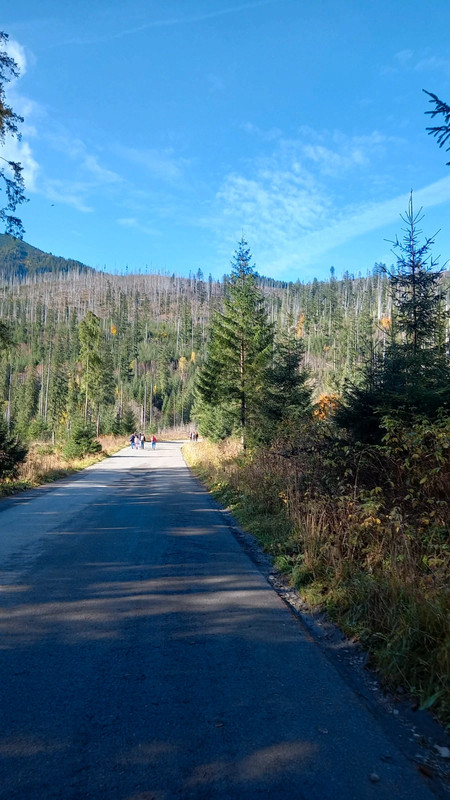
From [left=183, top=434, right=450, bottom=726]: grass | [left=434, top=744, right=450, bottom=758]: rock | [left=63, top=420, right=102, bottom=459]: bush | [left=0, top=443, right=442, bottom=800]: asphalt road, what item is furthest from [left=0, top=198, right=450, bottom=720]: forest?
[left=63, top=420, right=102, bottom=459]: bush

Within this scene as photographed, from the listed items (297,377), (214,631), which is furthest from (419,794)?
(297,377)

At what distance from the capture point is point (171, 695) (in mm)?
3332

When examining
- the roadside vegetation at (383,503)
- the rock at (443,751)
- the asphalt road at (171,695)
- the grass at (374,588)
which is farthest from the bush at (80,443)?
the rock at (443,751)

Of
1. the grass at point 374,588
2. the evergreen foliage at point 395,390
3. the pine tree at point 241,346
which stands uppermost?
the pine tree at point 241,346

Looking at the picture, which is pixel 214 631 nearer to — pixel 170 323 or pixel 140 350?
pixel 140 350

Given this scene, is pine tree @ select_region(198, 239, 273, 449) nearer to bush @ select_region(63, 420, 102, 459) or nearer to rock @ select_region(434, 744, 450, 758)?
bush @ select_region(63, 420, 102, 459)

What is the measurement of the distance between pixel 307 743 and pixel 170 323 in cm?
18070

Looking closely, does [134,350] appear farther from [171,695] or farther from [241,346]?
[171,695]

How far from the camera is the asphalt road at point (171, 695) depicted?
2.51m

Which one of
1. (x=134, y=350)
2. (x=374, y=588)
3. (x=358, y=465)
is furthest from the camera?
(x=134, y=350)

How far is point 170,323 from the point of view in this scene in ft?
590

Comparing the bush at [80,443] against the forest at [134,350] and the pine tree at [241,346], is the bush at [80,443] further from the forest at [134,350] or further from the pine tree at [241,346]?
the pine tree at [241,346]

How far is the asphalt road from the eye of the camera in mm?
2508

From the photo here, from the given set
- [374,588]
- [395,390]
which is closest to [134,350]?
[395,390]
